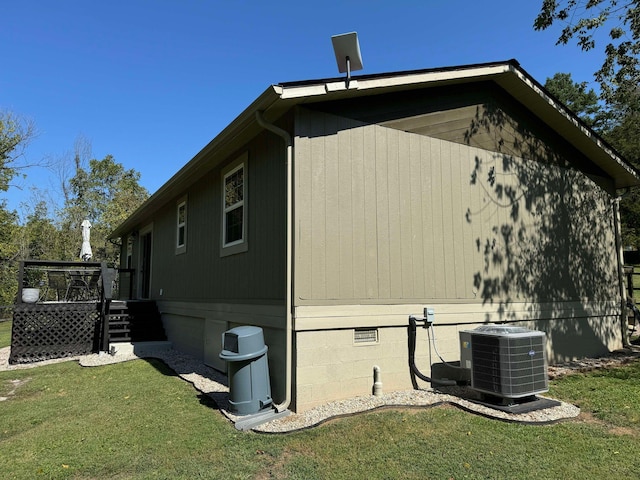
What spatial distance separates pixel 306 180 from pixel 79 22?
8.55 m

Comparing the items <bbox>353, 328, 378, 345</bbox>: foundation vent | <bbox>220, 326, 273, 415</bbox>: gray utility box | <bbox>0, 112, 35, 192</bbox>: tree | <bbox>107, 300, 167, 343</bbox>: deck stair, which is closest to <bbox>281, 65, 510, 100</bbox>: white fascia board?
<bbox>220, 326, 273, 415</bbox>: gray utility box

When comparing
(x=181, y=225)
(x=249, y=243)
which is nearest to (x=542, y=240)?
(x=249, y=243)

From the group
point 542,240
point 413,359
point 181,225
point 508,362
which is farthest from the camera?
point 181,225

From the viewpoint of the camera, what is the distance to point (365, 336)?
17.6 ft

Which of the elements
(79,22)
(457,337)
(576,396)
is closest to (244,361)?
(457,337)

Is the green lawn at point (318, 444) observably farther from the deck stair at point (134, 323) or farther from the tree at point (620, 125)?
the tree at point (620, 125)

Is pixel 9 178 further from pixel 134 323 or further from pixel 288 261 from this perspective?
pixel 288 261

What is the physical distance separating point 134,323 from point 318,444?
25.5ft

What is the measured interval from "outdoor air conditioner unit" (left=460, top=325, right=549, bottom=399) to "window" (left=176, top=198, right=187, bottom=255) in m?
6.92

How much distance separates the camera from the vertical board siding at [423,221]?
5.21 meters

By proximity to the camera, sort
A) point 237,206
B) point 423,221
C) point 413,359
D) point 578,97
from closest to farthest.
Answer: point 413,359 < point 423,221 < point 237,206 < point 578,97

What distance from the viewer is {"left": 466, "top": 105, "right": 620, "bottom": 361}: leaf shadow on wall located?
673 centimetres

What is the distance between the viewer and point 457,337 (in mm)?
6039

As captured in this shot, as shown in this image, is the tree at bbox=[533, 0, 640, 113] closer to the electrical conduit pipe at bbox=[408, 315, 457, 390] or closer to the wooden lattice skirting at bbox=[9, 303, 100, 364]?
the electrical conduit pipe at bbox=[408, 315, 457, 390]
